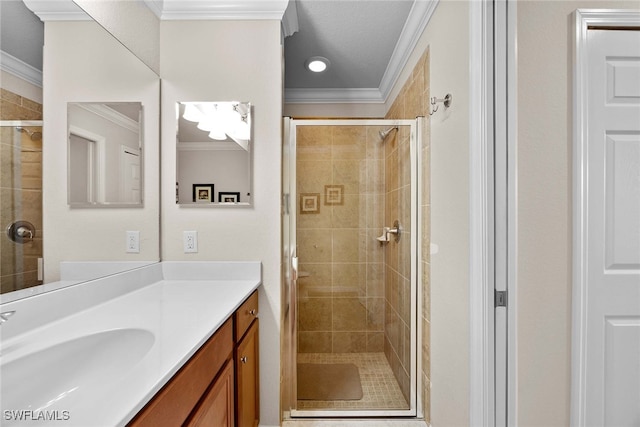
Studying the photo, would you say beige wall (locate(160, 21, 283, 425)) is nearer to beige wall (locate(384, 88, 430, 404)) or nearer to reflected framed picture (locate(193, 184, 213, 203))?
reflected framed picture (locate(193, 184, 213, 203))

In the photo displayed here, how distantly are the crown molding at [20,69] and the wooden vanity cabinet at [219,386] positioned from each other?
0.99m

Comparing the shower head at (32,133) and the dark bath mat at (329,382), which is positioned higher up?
the shower head at (32,133)

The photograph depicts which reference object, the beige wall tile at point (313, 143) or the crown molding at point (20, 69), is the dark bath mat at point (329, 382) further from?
the crown molding at point (20, 69)

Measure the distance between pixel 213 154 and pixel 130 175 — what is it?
1.39ft

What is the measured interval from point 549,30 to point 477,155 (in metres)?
0.55

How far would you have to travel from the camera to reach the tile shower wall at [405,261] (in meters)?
1.89

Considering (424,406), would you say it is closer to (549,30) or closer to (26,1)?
(549,30)

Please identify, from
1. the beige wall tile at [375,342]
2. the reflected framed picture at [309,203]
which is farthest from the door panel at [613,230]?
the reflected framed picture at [309,203]

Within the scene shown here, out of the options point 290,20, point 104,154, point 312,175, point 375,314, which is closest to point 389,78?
point 290,20

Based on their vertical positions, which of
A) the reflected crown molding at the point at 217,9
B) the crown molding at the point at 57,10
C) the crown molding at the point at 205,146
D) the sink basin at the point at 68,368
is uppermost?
the reflected crown molding at the point at 217,9

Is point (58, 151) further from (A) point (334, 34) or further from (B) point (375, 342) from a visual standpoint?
(B) point (375, 342)

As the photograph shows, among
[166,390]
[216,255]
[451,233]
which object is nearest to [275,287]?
[216,255]

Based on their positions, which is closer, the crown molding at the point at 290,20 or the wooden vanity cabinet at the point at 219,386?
the wooden vanity cabinet at the point at 219,386

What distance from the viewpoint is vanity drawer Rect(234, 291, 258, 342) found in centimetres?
140
